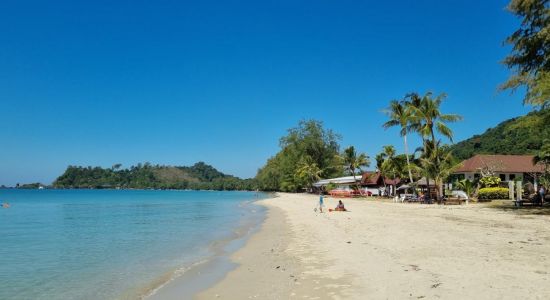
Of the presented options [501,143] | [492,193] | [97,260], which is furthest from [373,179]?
[97,260]

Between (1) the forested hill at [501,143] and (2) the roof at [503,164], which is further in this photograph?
(2) the roof at [503,164]

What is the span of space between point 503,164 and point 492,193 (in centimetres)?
1504

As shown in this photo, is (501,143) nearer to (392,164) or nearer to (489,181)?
(392,164)

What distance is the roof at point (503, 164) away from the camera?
4403cm

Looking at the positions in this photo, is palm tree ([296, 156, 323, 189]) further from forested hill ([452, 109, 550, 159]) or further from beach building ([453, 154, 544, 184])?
beach building ([453, 154, 544, 184])

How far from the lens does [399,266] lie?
28.9ft

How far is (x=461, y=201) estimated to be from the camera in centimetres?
3102

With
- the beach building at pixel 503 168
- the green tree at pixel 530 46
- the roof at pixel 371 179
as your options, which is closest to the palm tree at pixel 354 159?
the roof at pixel 371 179

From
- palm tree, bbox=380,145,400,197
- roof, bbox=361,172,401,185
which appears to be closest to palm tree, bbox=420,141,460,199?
palm tree, bbox=380,145,400,197

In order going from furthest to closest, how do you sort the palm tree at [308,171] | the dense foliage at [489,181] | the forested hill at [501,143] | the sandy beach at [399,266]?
1. the palm tree at [308,171]
2. the forested hill at [501,143]
3. the dense foliage at [489,181]
4. the sandy beach at [399,266]

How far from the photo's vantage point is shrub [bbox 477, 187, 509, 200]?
1289 inches

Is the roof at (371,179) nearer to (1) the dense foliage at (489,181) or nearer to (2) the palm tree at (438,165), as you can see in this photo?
(1) the dense foliage at (489,181)

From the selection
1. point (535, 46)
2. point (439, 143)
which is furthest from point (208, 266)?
point (439, 143)

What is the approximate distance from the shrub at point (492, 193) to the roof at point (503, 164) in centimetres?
1058
